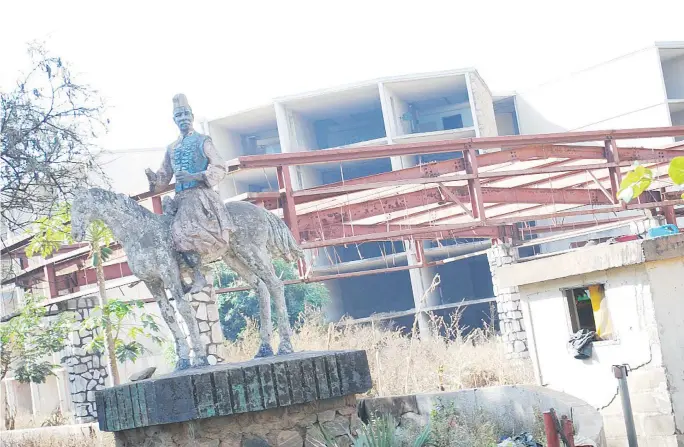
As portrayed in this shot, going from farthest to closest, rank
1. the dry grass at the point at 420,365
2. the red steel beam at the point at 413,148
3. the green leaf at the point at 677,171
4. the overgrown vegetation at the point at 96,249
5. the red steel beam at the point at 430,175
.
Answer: the dry grass at the point at 420,365 < the red steel beam at the point at 430,175 < the overgrown vegetation at the point at 96,249 < the red steel beam at the point at 413,148 < the green leaf at the point at 677,171

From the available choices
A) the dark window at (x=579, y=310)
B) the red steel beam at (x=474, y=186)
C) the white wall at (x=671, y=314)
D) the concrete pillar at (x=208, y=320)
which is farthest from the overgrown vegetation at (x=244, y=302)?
the white wall at (x=671, y=314)

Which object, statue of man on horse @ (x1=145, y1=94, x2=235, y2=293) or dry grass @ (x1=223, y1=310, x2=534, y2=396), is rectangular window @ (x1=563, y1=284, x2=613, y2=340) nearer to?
dry grass @ (x1=223, y1=310, x2=534, y2=396)

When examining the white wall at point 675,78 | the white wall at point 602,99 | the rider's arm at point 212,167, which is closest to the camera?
the rider's arm at point 212,167

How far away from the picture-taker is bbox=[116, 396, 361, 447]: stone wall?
8336mm

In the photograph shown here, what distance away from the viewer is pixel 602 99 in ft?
132

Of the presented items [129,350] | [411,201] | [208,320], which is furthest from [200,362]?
[208,320]

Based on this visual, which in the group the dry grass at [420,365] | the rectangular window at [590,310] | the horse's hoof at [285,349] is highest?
the horse's hoof at [285,349]

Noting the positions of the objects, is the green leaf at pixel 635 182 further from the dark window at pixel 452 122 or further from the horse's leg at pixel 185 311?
the dark window at pixel 452 122

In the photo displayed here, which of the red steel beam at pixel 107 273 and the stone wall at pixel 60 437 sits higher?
the red steel beam at pixel 107 273

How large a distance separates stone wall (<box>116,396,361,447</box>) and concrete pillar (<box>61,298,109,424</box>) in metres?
10.3

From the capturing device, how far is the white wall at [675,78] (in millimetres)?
40638

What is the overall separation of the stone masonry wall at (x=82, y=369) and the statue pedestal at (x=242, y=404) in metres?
10.3

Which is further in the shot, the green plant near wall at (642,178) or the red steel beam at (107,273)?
the red steel beam at (107,273)

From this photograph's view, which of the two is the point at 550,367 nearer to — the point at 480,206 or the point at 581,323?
the point at 581,323
